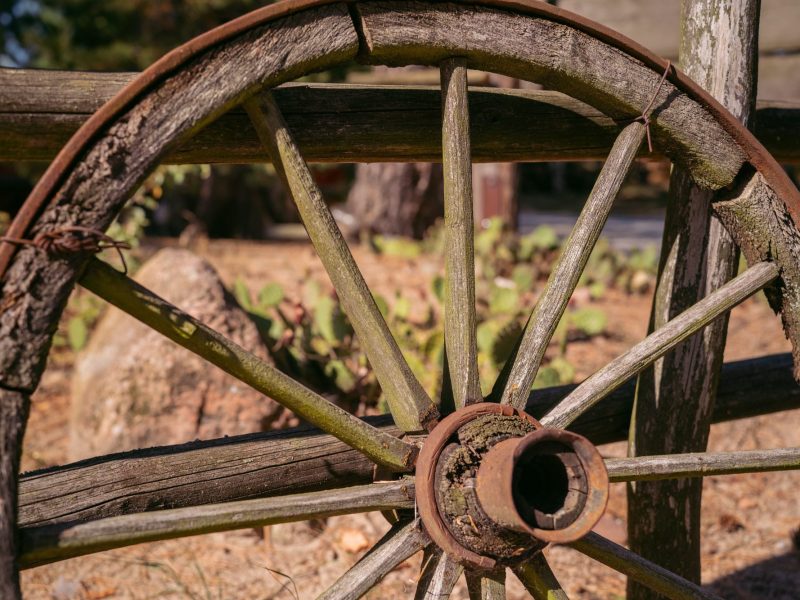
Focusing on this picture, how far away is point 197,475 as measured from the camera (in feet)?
5.04

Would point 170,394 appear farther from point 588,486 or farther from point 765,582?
point 765,582

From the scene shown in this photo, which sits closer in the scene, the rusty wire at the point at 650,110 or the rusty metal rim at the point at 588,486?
the rusty metal rim at the point at 588,486

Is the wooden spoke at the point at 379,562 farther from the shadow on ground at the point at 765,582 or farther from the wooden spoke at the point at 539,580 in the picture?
the shadow on ground at the point at 765,582

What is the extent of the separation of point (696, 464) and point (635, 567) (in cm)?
24

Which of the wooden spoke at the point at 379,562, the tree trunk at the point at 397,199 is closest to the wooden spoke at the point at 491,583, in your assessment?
the wooden spoke at the point at 379,562

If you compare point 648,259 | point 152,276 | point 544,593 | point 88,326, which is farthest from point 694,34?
point 648,259

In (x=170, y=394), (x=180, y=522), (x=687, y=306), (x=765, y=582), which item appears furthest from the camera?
(x=170, y=394)

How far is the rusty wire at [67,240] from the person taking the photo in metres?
1.16

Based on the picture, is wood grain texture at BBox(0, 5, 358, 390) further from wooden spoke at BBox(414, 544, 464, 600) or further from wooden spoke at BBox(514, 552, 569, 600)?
wooden spoke at BBox(514, 552, 569, 600)

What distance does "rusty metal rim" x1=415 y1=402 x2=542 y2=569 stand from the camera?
1415mm

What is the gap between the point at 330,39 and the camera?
1.38m

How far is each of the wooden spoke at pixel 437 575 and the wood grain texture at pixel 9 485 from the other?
675 mm

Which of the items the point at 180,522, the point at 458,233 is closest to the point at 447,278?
the point at 458,233

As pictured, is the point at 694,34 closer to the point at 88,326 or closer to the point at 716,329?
the point at 716,329
